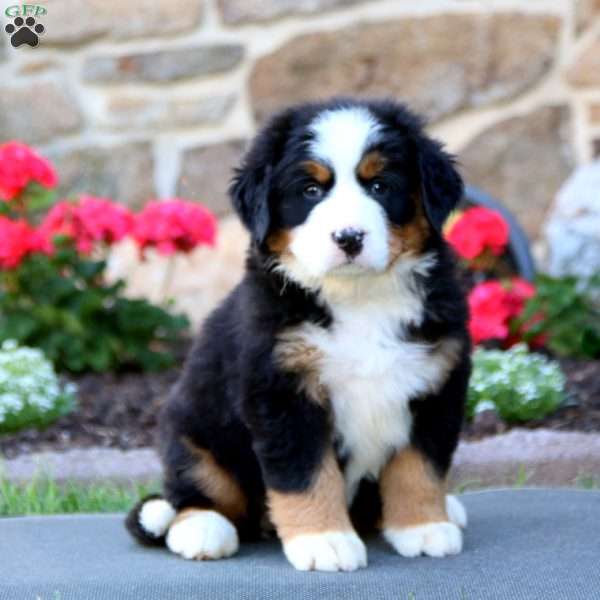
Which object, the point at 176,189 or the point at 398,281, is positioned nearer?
the point at 398,281

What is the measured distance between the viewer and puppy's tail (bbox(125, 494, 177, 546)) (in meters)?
3.56

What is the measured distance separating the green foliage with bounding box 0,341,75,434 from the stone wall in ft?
6.90

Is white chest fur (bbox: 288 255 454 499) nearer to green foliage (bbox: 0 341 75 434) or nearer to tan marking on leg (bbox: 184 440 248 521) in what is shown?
tan marking on leg (bbox: 184 440 248 521)

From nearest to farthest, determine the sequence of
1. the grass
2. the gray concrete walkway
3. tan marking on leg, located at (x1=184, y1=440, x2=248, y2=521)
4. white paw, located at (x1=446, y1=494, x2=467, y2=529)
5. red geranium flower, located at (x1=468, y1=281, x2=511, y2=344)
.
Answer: the gray concrete walkway < tan marking on leg, located at (x1=184, y1=440, x2=248, y2=521) < white paw, located at (x1=446, y1=494, x2=467, y2=529) < the grass < red geranium flower, located at (x1=468, y1=281, x2=511, y2=344)

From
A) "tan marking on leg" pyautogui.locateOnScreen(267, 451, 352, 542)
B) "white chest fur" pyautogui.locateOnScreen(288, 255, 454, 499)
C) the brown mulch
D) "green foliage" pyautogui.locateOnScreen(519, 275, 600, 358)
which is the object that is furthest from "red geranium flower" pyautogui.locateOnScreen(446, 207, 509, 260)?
"tan marking on leg" pyautogui.locateOnScreen(267, 451, 352, 542)

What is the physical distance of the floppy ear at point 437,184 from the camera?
332cm

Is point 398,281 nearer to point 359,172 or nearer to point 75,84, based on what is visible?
point 359,172

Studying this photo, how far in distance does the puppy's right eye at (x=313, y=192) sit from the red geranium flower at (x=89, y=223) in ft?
9.64

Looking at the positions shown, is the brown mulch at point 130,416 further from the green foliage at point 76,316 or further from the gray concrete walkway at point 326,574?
the gray concrete walkway at point 326,574

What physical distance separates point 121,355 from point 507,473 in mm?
2385

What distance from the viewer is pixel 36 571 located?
3287 millimetres

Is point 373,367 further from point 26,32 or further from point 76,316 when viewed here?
point 26,32

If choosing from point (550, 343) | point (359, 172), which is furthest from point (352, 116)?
point (550, 343)

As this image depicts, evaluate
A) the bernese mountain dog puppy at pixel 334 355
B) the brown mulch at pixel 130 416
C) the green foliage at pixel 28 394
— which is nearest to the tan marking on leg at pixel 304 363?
the bernese mountain dog puppy at pixel 334 355
